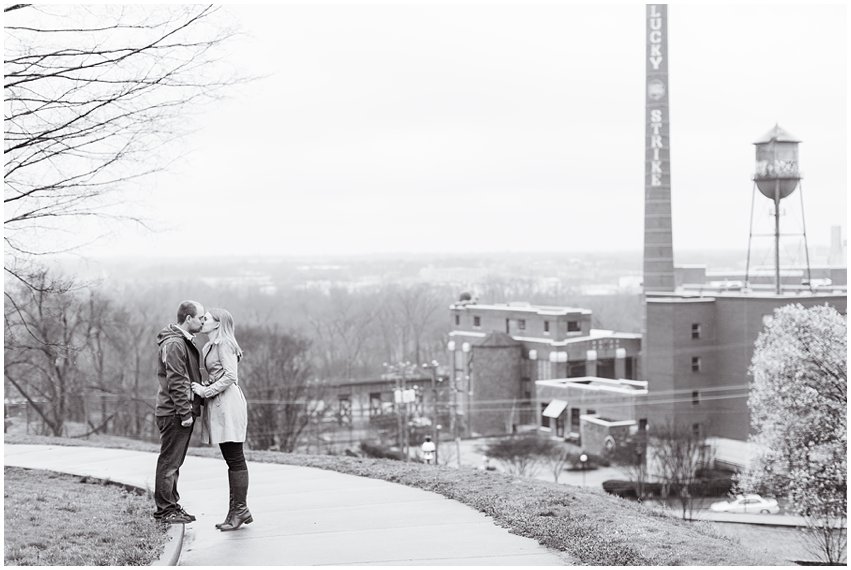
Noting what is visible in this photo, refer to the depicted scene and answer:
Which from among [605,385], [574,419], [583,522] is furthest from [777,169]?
[583,522]

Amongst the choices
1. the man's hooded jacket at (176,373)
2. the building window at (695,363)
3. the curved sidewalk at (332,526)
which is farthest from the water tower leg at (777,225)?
the man's hooded jacket at (176,373)

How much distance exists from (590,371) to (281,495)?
52.6 meters

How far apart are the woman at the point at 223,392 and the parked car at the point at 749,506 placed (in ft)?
103

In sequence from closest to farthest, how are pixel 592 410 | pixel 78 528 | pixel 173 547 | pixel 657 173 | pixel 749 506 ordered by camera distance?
pixel 173 547 < pixel 78 528 < pixel 749 506 < pixel 592 410 < pixel 657 173

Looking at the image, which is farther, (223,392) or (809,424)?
(809,424)

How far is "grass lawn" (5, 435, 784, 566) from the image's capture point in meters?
7.96

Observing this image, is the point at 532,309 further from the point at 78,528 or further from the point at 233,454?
the point at 78,528

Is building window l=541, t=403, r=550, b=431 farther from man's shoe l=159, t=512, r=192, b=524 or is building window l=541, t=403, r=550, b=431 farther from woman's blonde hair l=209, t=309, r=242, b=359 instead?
woman's blonde hair l=209, t=309, r=242, b=359

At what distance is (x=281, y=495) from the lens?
11109 millimetres

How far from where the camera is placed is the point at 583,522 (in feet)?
29.5

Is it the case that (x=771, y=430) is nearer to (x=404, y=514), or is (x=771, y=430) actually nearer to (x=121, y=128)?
(x=404, y=514)

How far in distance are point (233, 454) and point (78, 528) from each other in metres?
1.45

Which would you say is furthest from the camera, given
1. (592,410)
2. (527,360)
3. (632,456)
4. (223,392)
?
(527,360)

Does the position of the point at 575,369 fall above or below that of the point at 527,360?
below
